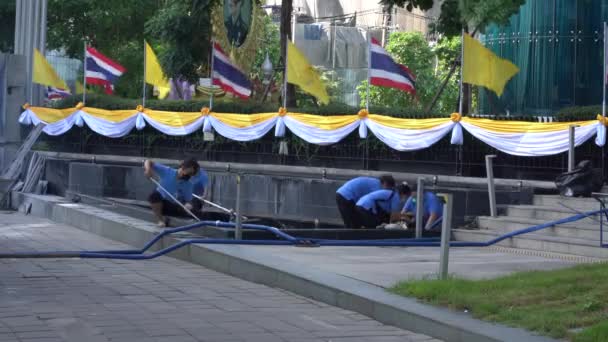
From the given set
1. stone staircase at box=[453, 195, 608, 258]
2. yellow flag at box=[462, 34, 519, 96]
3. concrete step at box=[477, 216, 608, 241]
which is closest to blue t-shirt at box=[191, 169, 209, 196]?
stone staircase at box=[453, 195, 608, 258]

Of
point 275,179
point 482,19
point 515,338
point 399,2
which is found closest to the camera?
point 515,338

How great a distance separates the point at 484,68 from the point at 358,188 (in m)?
4.66

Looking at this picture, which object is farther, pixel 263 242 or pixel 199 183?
pixel 199 183

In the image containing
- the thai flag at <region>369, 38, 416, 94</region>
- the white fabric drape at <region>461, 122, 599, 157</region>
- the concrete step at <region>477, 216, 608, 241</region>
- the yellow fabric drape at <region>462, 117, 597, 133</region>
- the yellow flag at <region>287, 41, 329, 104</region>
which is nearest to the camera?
the concrete step at <region>477, 216, 608, 241</region>

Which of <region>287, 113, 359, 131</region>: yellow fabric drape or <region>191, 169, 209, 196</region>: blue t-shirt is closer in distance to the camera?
<region>191, 169, 209, 196</region>: blue t-shirt

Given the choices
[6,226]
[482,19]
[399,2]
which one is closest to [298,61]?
[6,226]

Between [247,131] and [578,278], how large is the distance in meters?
14.3

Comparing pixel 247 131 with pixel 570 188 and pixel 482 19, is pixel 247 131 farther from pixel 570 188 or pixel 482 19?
pixel 482 19

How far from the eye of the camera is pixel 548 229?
14.7m

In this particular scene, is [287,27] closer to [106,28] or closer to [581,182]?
[581,182]

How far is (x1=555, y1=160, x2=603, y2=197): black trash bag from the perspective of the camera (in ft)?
51.0

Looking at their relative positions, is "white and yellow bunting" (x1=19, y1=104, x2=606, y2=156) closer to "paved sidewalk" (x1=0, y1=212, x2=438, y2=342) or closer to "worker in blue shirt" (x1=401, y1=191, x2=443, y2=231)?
"worker in blue shirt" (x1=401, y1=191, x2=443, y2=231)

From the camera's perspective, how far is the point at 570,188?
15656mm

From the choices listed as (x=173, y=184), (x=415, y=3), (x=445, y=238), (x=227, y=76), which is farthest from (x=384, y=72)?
(x=445, y=238)
